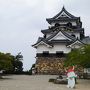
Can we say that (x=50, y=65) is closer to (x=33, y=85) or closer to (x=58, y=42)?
(x=58, y=42)

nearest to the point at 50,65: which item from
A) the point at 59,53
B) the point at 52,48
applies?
the point at 59,53

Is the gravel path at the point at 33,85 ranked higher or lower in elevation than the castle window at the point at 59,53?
lower

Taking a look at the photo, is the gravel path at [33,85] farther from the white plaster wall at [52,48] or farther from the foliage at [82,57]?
the white plaster wall at [52,48]

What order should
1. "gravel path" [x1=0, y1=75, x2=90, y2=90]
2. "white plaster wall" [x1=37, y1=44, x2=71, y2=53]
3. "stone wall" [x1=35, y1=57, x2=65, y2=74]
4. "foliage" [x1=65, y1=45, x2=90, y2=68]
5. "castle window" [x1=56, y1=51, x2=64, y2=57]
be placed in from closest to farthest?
"gravel path" [x1=0, y1=75, x2=90, y2=90]
"foliage" [x1=65, y1=45, x2=90, y2=68]
"stone wall" [x1=35, y1=57, x2=65, y2=74]
"castle window" [x1=56, y1=51, x2=64, y2=57]
"white plaster wall" [x1=37, y1=44, x2=71, y2=53]

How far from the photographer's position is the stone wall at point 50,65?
51.0 metres

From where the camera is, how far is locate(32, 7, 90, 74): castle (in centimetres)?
5147

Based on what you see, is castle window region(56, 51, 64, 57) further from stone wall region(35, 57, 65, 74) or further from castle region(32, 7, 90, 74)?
stone wall region(35, 57, 65, 74)

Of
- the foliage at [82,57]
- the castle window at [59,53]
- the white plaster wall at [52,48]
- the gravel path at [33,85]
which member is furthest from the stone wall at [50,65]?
Answer: the gravel path at [33,85]

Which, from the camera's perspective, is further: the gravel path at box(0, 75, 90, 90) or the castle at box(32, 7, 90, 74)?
the castle at box(32, 7, 90, 74)

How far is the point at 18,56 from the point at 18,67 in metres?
2.61

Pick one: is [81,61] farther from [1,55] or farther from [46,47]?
[46,47]

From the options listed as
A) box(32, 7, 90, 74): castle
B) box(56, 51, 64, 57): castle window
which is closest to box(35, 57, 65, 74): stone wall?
box(32, 7, 90, 74): castle

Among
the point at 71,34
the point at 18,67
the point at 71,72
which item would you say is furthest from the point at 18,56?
the point at 71,72

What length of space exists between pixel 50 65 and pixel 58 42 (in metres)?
4.17
